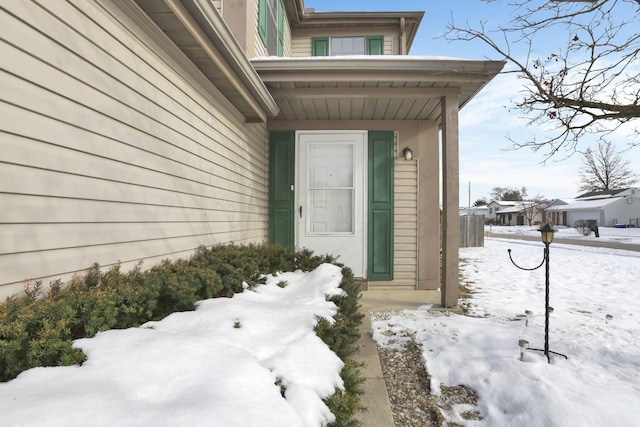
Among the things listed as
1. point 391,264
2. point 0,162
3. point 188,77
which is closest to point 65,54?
point 0,162

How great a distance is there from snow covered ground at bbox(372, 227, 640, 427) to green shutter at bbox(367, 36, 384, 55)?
5.90 meters

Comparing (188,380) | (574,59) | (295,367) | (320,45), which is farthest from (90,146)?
(320,45)

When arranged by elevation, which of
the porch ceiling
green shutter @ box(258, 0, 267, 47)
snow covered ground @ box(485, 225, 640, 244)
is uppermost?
green shutter @ box(258, 0, 267, 47)

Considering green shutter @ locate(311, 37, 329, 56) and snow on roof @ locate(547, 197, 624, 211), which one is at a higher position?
green shutter @ locate(311, 37, 329, 56)

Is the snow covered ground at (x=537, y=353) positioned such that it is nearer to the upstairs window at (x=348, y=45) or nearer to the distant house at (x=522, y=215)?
the upstairs window at (x=348, y=45)

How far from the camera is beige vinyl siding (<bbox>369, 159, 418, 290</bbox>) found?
557cm

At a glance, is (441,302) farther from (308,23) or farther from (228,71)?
Result: (308,23)

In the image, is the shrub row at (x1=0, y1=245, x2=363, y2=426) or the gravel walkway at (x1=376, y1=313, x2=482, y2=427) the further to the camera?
the gravel walkway at (x1=376, y1=313, x2=482, y2=427)

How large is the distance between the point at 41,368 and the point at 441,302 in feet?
14.2

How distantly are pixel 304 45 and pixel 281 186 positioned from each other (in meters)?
4.76

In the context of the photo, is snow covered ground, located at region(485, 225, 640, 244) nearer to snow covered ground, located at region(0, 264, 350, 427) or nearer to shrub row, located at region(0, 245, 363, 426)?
shrub row, located at region(0, 245, 363, 426)

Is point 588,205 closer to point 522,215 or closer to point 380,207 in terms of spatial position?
point 522,215

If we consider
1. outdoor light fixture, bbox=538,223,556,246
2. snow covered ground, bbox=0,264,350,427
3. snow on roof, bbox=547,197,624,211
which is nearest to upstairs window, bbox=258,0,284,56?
outdoor light fixture, bbox=538,223,556,246

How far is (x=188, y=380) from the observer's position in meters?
1.23
